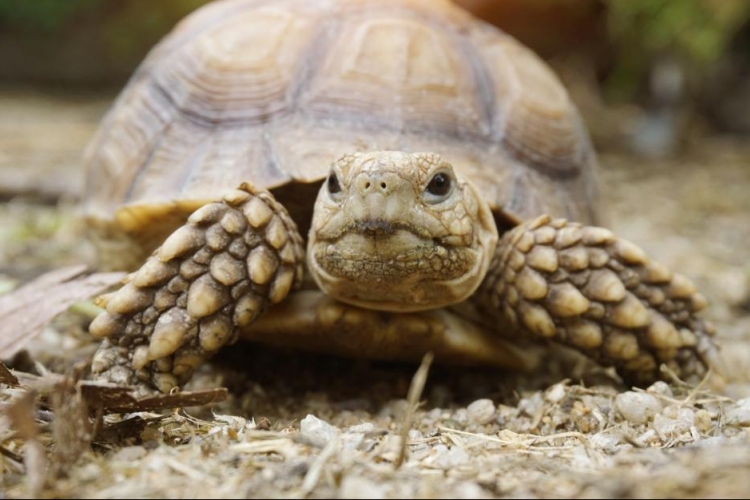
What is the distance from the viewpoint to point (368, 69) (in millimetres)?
3100

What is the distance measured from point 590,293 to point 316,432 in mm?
1224

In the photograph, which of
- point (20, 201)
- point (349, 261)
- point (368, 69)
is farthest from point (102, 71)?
point (349, 261)

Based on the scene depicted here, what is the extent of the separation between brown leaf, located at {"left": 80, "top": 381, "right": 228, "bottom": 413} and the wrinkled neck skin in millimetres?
651

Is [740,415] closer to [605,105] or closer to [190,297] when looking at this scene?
[190,297]

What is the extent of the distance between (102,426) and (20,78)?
42.8 feet

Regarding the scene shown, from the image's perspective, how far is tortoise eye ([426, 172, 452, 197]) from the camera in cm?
236

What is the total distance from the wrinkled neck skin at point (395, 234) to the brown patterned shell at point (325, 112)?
1.19 ft

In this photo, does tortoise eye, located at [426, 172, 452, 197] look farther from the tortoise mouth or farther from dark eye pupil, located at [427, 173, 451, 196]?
the tortoise mouth

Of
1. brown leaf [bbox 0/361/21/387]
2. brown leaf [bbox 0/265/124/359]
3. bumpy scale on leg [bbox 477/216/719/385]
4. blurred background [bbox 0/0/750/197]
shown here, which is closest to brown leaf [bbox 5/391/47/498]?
brown leaf [bbox 0/361/21/387]

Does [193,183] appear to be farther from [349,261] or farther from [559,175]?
[559,175]

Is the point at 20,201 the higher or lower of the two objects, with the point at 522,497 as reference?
lower

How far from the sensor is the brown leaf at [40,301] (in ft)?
8.33

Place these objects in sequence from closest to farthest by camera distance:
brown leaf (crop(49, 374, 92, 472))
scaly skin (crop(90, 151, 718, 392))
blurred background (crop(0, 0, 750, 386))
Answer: brown leaf (crop(49, 374, 92, 472)) → scaly skin (crop(90, 151, 718, 392)) → blurred background (crop(0, 0, 750, 386))

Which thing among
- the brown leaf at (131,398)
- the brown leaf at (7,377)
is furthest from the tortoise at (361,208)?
the brown leaf at (131,398)
